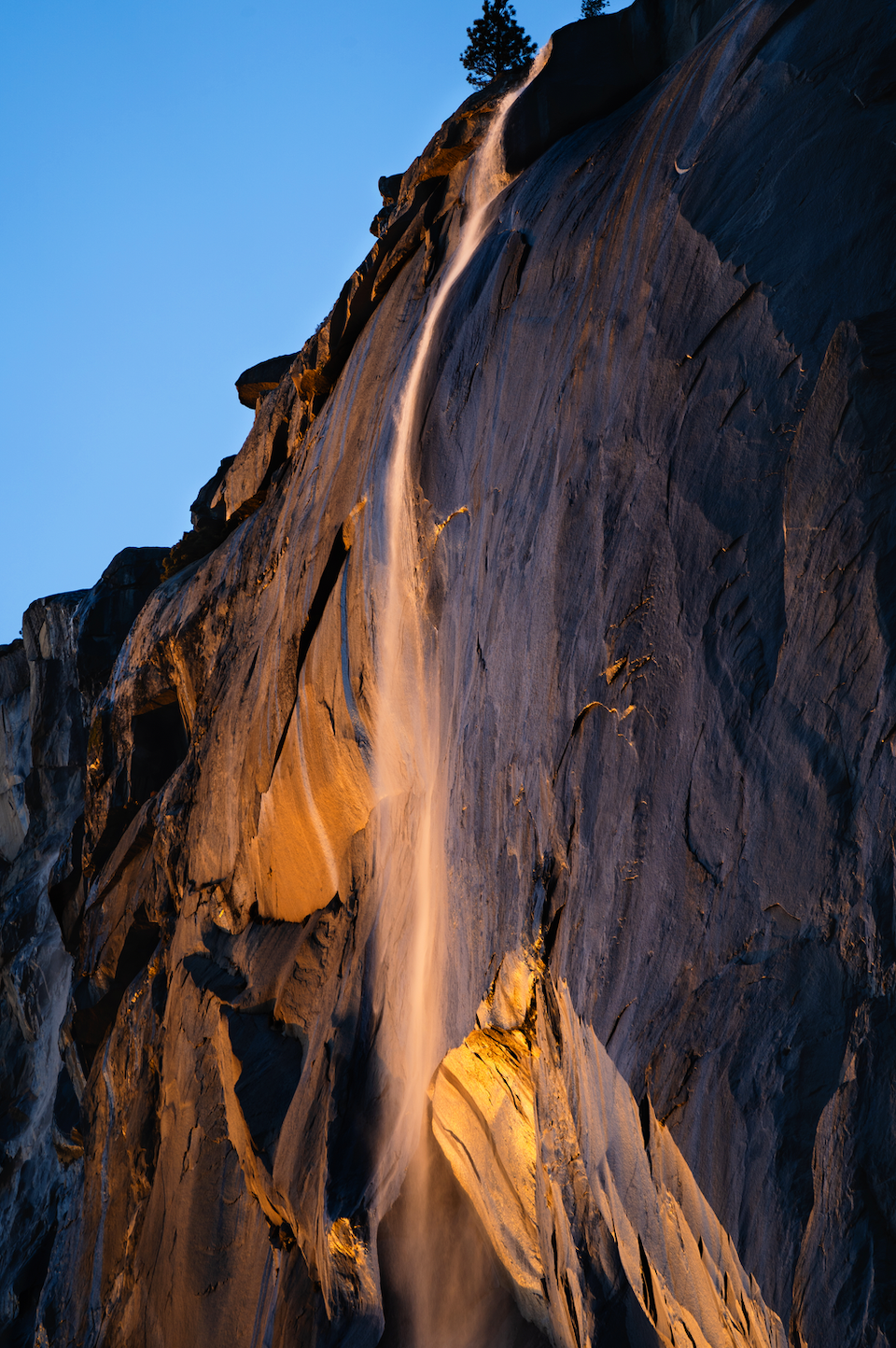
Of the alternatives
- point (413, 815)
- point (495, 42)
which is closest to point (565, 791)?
point (413, 815)

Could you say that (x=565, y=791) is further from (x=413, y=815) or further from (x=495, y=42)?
(x=495, y=42)

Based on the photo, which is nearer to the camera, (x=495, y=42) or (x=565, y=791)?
(x=565, y=791)

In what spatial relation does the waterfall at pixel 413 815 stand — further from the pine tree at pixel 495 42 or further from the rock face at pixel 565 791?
the pine tree at pixel 495 42

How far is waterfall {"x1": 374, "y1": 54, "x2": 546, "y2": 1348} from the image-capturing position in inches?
317

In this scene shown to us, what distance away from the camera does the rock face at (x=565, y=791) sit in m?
4.18

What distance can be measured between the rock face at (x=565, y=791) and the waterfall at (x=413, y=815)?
0.05m

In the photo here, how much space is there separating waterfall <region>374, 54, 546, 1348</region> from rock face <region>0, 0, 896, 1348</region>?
51mm

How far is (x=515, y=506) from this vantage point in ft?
24.8

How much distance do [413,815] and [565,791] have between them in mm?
3384

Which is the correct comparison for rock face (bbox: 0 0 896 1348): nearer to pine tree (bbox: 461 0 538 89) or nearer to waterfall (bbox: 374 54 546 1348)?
waterfall (bbox: 374 54 546 1348)

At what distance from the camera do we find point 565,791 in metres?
6.23

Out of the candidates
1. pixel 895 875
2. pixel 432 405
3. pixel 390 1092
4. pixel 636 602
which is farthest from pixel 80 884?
pixel 895 875

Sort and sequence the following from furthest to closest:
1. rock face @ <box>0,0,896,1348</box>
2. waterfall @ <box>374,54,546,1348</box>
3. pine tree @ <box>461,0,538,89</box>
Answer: pine tree @ <box>461,0,538,89</box>
waterfall @ <box>374,54,546,1348</box>
rock face @ <box>0,0,896,1348</box>

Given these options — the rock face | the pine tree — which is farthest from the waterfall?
the pine tree
